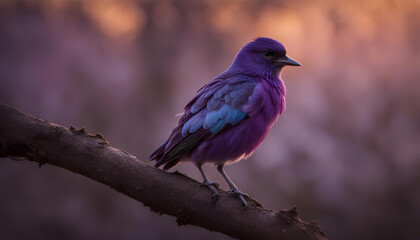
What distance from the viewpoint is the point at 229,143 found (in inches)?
147

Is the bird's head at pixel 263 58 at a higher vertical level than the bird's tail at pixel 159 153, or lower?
higher

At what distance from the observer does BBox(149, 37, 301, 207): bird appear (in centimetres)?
371

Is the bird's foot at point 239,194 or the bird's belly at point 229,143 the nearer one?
the bird's foot at point 239,194

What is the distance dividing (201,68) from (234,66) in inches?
146

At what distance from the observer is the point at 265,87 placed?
397cm

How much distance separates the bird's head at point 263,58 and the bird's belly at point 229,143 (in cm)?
69

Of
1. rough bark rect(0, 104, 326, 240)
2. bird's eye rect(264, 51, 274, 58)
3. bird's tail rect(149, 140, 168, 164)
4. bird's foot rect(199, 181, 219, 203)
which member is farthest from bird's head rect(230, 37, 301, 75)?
rough bark rect(0, 104, 326, 240)

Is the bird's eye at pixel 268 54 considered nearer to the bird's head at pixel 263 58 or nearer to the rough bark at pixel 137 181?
the bird's head at pixel 263 58

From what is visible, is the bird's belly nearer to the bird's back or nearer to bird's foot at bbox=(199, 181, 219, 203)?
the bird's back

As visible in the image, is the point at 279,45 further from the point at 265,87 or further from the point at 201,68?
the point at 201,68

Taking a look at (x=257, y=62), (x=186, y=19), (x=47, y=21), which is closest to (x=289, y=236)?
(x=257, y=62)

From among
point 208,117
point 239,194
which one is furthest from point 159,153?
point 239,194

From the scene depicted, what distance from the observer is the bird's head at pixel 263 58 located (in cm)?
427

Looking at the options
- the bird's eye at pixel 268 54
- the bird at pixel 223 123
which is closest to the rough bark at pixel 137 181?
the bird at pixel 223 123
